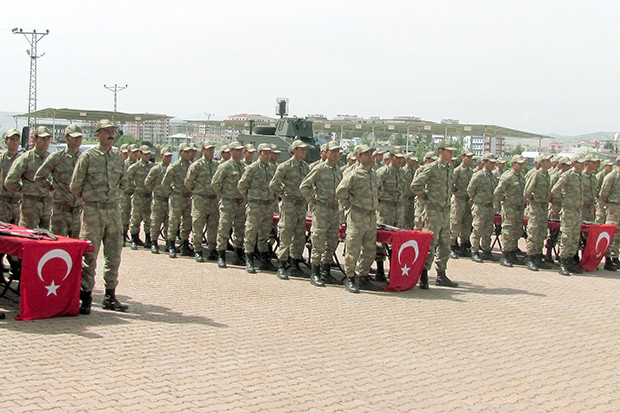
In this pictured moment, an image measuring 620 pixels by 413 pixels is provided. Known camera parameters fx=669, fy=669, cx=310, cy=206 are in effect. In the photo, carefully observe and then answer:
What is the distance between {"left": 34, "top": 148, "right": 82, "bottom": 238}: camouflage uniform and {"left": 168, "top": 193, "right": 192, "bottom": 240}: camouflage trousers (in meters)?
4.15

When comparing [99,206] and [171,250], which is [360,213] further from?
[171,250]

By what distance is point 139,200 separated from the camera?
13188 millimetres

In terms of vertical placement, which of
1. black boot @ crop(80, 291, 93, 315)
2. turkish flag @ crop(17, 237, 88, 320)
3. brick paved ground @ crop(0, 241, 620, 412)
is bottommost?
brick paved ground @ crop(0, 241, 620, 412)

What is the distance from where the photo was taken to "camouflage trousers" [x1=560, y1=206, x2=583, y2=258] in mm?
12062

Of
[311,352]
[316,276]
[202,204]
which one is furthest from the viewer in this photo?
[202,204]

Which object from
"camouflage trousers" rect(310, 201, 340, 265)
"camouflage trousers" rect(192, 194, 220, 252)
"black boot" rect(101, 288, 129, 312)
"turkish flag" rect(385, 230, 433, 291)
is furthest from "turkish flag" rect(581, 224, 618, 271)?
"black boot" rect(101, 288, 129, 312)

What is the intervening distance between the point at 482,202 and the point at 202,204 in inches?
211

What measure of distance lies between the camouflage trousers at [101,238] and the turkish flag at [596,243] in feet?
28.1

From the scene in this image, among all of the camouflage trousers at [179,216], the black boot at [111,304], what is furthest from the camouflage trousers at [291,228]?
the black boot at [111,304]

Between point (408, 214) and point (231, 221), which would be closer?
point (231, 221)

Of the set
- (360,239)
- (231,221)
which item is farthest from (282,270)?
(360,239)

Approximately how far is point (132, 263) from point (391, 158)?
188 inches

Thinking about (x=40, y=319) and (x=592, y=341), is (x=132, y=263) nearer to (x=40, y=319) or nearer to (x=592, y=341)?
(x=40, y=319)

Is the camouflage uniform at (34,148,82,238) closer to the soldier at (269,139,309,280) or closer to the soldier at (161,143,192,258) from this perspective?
the soldier at (269,139,309,280)
